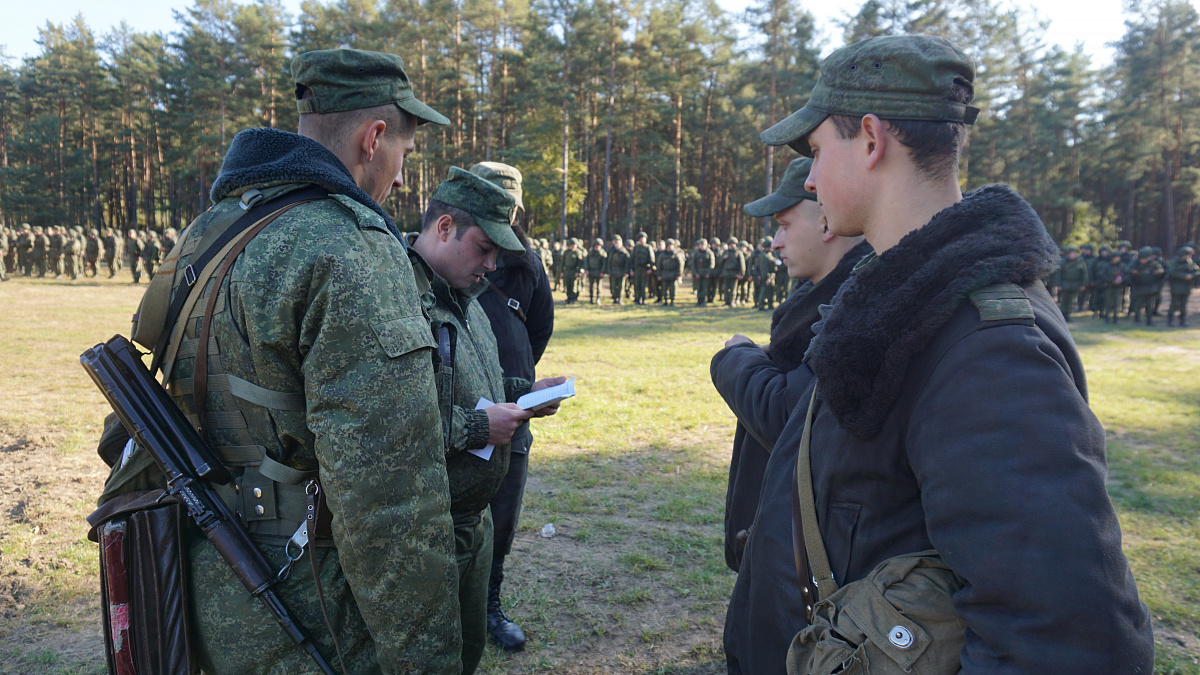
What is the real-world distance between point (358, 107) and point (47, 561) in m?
3.94

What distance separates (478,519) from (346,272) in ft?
3.70

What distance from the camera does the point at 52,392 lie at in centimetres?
829

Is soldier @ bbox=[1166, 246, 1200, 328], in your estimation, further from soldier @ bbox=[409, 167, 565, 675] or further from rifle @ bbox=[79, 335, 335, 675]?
rifle @ bbox=[79, 335, 335, 675]

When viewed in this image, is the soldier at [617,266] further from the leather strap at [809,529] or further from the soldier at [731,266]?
the leather strap at [809,529]

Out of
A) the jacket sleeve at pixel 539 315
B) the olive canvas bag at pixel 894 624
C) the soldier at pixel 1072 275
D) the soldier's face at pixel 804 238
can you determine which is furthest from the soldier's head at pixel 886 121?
the soldier at pixel 1072 275

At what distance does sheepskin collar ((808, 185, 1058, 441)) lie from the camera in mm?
1224

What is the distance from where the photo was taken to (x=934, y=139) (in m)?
1.38

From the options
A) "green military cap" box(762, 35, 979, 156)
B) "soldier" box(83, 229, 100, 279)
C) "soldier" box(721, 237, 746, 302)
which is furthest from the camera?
"soldier" box(83, 229, 100, 279)

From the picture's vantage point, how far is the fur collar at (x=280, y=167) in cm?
177

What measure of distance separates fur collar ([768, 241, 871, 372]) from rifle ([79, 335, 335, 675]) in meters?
1.69

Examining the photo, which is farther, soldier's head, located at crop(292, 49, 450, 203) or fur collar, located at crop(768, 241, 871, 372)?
fur collar, located at crop(768, 241, 871, 372)

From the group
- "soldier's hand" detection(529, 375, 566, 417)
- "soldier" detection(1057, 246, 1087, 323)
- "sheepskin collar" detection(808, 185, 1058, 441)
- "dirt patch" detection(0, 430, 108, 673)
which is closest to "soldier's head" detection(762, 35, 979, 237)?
"sheepskin collar" detection(808, 185, 1058, 441)

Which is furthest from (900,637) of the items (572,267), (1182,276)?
(1182,276)

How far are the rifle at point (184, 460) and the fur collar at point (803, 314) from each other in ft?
5.55
